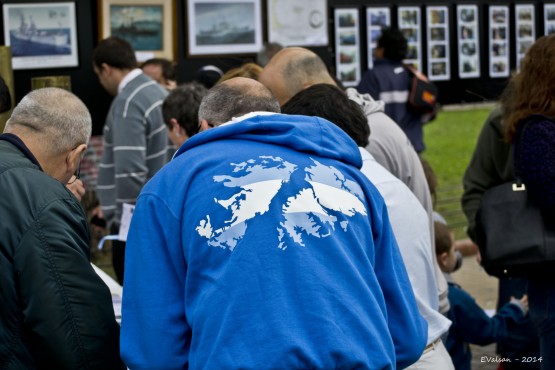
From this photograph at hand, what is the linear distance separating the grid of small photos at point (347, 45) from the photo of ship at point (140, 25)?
153 cm

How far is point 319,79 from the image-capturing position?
449 centimetres

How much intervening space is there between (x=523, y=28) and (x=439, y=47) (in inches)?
37.7

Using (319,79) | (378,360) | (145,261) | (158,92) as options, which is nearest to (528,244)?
(319,79)

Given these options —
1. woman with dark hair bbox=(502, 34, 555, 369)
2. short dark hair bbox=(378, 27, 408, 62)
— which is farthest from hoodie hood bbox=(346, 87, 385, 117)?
short dark hair bbox=(378, 27, 408, 62)

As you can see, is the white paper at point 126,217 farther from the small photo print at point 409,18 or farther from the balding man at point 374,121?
the small photo print at point 409,18

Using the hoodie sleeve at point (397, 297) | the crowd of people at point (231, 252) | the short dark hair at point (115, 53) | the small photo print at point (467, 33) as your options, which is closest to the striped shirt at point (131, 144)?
the short dark hair at point (115, 53)

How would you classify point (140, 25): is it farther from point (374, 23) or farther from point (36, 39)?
point (374, 23)

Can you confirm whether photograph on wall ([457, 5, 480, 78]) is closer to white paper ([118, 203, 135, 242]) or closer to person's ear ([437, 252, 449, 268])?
person's ear ([437, 252, 449, 268])

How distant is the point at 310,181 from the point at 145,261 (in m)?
0.43

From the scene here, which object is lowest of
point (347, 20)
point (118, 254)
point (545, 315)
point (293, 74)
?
point (118, 254)

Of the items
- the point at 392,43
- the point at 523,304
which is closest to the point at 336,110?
the point at 523,304

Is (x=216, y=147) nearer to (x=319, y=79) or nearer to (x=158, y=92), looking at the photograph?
(x=319, y=79)

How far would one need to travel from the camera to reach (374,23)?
323 inches

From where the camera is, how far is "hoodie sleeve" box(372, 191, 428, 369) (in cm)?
256
